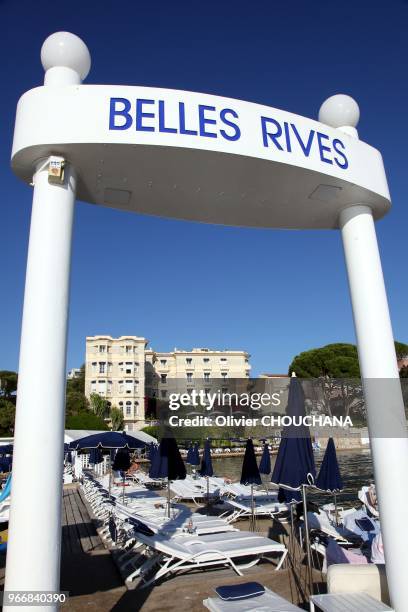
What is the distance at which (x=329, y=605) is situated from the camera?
3670 millimetres

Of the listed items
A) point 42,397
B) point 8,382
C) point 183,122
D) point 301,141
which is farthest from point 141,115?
point 8,382

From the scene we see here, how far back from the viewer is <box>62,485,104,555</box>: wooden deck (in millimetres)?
7750

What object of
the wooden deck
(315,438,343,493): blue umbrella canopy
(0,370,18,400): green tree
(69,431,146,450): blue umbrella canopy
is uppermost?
(0,370,18,400): green tree

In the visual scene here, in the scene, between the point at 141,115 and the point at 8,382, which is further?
the point at 8,382

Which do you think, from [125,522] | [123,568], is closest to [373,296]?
[123,568]

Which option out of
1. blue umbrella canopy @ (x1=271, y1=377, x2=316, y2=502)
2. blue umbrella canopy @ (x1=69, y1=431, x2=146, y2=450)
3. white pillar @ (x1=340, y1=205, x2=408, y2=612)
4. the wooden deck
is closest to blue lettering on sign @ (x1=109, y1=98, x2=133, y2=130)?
white pillar @ (x1=340, y1=205, x2=408, y2=612)

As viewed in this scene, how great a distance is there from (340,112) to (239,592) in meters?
4.82

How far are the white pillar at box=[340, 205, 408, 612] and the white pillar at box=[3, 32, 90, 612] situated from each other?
105 inches

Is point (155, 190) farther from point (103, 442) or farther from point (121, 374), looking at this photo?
point (121, 374)

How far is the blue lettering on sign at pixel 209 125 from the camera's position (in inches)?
144

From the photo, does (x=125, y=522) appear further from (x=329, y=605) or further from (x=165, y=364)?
(x=165, y=364)

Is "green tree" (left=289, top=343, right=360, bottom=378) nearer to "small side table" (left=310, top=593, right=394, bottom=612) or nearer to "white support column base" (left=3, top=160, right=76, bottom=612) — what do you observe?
"small side table" (left=310, top=593, right=394, bottom=612)

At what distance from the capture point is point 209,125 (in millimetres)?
3809

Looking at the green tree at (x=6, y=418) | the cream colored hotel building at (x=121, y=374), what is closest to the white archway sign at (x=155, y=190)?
the green tree at (x=6, y=418)
